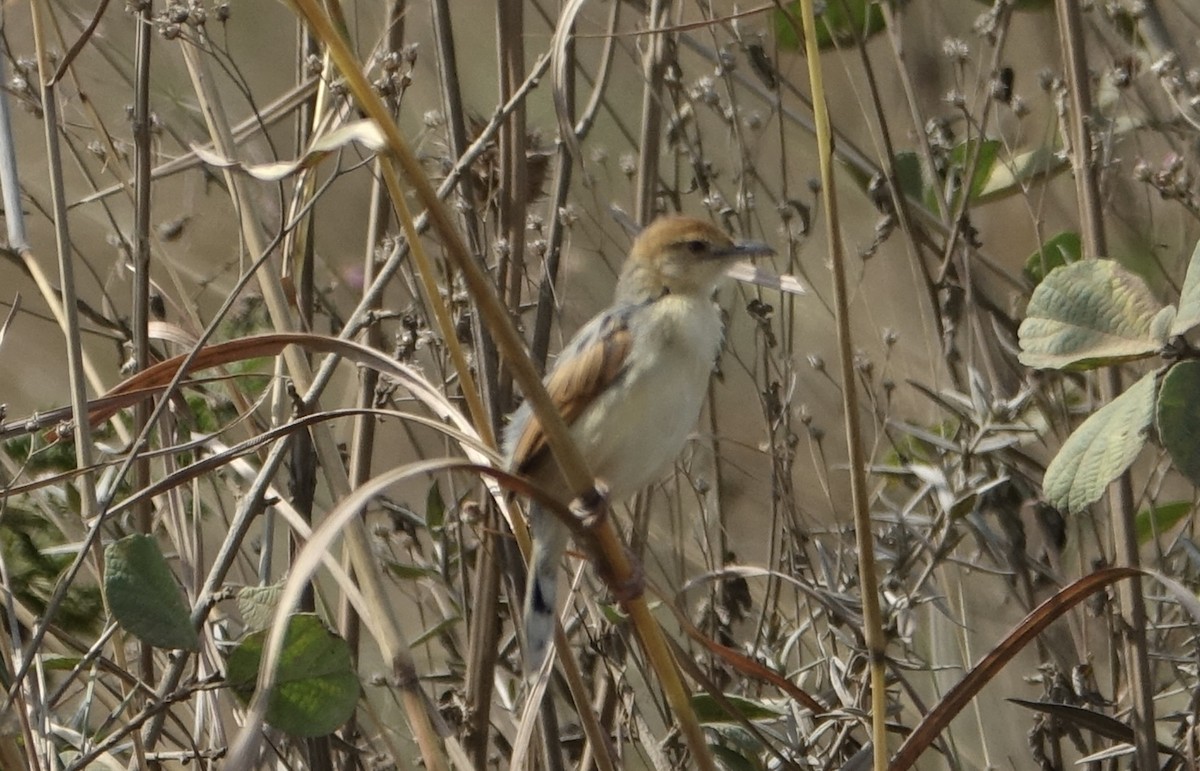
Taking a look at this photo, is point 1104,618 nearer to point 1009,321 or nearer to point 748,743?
point 1009,321

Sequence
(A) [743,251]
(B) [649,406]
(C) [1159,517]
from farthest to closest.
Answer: (C) [1159,517] → (A) [743,251] → (B) [649,406]

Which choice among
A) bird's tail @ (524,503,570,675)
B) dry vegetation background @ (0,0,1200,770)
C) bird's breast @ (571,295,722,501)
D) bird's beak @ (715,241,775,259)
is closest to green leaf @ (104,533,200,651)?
dry vegetation background @ (0,0,1200,770)

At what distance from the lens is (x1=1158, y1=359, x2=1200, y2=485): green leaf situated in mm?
1673

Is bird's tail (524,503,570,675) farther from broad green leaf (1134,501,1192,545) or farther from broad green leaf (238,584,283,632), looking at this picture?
broad green leaf (1134,501,1192,545)

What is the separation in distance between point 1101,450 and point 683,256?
4.50 feet

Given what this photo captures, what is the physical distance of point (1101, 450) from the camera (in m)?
1.78

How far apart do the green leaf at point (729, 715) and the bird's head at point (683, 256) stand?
2.94ft

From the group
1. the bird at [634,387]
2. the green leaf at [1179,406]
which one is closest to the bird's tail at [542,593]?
the bird at [634,387]

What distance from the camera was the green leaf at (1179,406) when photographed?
1673mm

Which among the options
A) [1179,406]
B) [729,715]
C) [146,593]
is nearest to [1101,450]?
[1179,406]

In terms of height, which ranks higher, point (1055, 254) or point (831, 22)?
point (831, 22)

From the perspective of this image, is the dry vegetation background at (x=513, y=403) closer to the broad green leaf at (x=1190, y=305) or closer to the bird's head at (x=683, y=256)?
the bird's head at (x=683, y=256)

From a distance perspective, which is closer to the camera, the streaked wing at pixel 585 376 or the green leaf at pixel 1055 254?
the streaked wing at pixel 585 376

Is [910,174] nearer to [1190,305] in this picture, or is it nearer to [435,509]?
[435,509]
